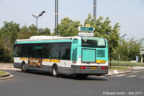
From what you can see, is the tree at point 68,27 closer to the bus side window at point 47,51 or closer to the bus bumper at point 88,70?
the bus side window at point 47,51

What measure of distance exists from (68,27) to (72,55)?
39.0 metres

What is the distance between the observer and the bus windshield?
2359cm

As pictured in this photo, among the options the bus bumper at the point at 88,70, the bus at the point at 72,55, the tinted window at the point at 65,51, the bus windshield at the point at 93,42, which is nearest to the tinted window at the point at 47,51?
the bus at the point at 72,55

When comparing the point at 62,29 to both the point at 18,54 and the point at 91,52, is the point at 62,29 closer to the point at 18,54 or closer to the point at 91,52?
the point at 18,54

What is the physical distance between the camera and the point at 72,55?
23.8 m

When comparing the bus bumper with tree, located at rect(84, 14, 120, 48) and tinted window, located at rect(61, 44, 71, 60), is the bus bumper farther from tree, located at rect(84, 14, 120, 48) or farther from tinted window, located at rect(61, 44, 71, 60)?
tree, located at rect(84, 14, 120, 48)

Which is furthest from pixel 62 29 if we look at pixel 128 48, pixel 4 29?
pixel 4 29

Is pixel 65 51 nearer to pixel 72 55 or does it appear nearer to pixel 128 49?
pixel 72 55

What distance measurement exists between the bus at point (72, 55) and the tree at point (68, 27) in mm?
29703

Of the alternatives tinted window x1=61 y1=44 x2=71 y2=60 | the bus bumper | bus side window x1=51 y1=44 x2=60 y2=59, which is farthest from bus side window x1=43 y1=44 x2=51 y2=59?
the bus bumper

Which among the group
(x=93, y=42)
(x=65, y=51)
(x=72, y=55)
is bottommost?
(x=72, y=55)

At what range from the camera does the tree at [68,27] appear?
58844 mm

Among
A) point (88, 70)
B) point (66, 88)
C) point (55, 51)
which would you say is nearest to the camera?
point (66, 88)

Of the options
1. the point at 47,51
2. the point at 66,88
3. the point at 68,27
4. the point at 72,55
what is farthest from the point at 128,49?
the point at 66,88
